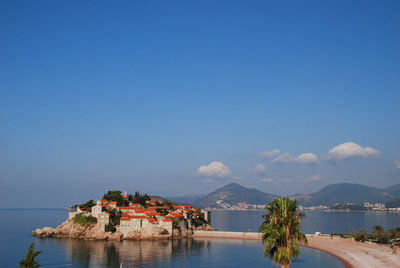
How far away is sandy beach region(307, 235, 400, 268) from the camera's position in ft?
182

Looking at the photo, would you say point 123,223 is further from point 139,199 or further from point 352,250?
point 352,250

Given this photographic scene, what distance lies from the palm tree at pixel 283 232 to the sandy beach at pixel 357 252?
38.4m

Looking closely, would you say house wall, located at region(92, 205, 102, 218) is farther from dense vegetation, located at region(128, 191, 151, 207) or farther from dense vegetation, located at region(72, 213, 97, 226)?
dense vegetation, located at region(128, 191, 151, 207)

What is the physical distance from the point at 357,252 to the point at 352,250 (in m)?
2.95

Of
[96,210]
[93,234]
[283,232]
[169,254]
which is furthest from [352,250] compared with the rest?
[96,210]

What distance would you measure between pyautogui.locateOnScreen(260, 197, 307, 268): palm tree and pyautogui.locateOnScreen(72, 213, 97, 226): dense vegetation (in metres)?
84.6

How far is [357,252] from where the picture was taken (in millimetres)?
67500

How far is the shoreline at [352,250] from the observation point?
183 ft

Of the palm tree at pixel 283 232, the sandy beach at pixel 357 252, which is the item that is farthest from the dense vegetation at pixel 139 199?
the palm tree at pixel 283 232

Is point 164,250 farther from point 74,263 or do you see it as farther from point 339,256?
point 339,256

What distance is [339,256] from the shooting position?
216ft

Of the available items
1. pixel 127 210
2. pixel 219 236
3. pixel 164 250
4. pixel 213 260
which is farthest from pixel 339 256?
pixel 127 210

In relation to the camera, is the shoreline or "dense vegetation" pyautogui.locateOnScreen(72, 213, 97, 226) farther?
"dense vegetation" pyautogui.locateOnScreen(72, 213, 97, 226)

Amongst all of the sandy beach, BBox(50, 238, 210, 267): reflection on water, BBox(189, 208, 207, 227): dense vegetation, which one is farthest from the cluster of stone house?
the sandy beach
